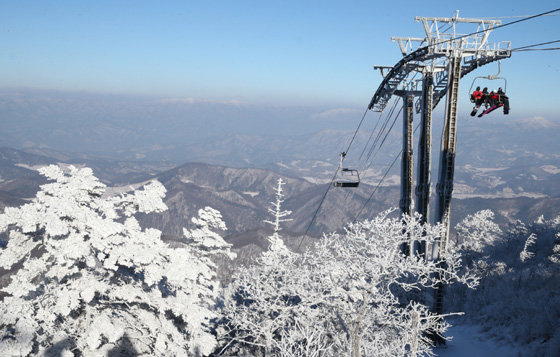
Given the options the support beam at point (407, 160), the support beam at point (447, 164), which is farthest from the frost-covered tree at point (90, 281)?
the support beam at point (407, 160)

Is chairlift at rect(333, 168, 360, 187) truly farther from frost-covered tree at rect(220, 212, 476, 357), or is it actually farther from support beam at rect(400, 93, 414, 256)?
frost-covered tree at rect(220, 212, 476, 357)

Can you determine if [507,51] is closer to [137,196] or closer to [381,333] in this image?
[381,333]

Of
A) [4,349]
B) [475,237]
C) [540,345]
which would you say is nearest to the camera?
[4,349]

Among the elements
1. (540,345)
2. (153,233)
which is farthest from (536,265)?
(153,233)

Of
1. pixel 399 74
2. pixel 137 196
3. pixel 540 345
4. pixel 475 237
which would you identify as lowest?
pixel 475 237

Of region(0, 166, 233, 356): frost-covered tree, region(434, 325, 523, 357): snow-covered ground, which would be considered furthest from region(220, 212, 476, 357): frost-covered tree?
region(0, 166, 233, 356): frost-covered tree

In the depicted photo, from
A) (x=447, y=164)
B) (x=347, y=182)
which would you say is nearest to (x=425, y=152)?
(x=447, y=164)

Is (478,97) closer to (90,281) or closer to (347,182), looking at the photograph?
(347,182)
